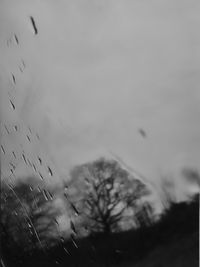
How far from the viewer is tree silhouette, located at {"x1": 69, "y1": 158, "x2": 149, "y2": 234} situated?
100 cm

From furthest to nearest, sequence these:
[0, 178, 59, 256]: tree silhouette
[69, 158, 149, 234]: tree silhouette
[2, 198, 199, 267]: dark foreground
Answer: [0, 178, 59, 256]: tree silhouette → [69, 158, 149, 234]: tree silhouette → [2, 198, 199, 267]: dark foreground

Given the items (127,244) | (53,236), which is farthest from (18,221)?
(127,244)

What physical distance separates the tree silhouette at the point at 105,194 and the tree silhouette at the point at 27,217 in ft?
0.54

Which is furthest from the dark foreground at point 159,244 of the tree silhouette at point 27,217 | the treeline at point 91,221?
the tree silhouette at point 27,217

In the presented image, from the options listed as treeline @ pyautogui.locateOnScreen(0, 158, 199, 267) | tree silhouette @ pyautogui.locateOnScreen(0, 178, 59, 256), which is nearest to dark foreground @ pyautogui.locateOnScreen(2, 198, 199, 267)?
treeline @ pyautogui.locateOnScreen(0, 158, 199, 267)

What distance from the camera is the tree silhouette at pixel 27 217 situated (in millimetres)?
→ 1335

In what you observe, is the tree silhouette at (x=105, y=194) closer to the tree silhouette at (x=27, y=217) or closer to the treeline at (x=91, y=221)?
the treeline at (x=91, y=221)

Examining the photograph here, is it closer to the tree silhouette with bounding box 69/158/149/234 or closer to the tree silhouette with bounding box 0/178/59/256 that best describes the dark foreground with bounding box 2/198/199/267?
the tree silhouette with bounding box 69/158/149/234

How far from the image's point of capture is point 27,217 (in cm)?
146

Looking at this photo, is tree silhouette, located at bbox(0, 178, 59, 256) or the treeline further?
tree silhouette, located at bbox(0, 178, 59, 256)

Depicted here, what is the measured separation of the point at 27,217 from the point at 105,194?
485mm

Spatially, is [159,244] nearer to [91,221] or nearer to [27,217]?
[91,221]

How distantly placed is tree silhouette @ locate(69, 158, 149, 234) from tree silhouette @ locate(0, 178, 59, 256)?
164 mm

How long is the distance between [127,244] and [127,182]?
0.16m
